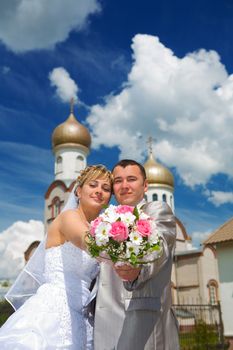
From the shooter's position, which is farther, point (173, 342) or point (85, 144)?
point (85, 144)

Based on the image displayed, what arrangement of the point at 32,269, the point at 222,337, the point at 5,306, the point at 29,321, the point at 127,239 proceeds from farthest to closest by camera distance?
the point at 222,337
the point at 5,306
the point at 32,269
the point at 29,321
the point at 127,239

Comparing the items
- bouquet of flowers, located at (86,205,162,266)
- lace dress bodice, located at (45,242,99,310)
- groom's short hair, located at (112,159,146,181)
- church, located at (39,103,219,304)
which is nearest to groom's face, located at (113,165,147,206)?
groom's short hair, located at (112,159,146,181)

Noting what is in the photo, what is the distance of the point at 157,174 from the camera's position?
126 feet

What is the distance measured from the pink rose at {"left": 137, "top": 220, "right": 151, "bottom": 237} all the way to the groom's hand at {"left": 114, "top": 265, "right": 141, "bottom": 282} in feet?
0.77

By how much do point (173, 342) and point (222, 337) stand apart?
14.4 m

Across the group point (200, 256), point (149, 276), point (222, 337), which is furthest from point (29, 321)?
point (200, 256)

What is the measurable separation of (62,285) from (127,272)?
3.48ft

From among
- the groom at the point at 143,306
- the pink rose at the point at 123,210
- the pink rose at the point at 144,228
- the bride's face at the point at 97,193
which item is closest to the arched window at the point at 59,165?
the bride's face at the point at 97,193

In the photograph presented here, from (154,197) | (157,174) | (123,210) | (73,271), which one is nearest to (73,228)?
(73,271)

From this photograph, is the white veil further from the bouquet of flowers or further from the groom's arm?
the bouquet of flowers

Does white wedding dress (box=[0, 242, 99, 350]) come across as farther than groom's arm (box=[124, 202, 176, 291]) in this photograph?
Yes

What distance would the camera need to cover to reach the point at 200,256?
31.1 meters

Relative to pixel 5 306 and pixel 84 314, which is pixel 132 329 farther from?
pixel 5 306

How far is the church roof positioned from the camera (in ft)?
59.7
